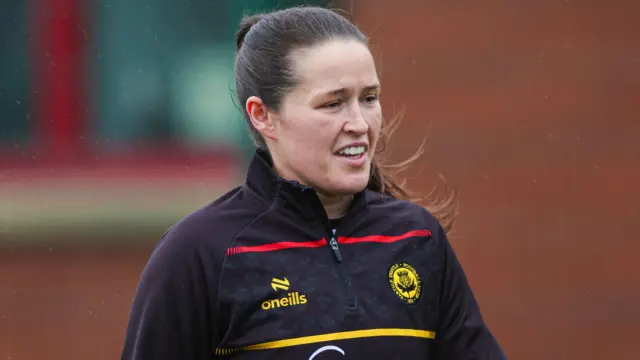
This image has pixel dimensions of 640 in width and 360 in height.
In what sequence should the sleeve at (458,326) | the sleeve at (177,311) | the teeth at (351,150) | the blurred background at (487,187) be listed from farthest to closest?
the blurred background at (487,187)
the sleeve at (458,326)
the teeth at (351,150)
the sleeve at (177,311)

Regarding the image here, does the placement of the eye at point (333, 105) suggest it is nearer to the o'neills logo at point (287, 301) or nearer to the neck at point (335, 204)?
the neck at point (335, 204)

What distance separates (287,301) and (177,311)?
0.75 ft

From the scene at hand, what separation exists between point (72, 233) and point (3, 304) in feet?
1.97

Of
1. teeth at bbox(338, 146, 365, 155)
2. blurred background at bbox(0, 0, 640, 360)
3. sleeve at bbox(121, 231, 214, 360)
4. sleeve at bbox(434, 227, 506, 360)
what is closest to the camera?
sleeve at bbox(121, 231, 214, 360)

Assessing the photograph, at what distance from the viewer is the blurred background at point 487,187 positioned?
20.3ft

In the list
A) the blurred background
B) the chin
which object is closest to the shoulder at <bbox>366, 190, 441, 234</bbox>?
the chin

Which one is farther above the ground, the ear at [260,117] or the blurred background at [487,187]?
the ear at [260,117]

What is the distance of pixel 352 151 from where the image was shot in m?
2.33

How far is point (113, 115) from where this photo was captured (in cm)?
690

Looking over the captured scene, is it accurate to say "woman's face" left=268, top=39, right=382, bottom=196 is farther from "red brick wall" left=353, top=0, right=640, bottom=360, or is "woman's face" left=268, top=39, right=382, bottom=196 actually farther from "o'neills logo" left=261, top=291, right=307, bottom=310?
"red brick wall" left=353, top=0, right=640, bottom=360

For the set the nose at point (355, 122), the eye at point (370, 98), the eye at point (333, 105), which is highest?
the eye at point (370, 98)

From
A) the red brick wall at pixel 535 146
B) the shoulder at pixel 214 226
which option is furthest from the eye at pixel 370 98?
the red brick wall at pixel 535 146

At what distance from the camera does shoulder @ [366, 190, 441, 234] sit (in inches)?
97.3

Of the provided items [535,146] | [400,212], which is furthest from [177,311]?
[535,146]
